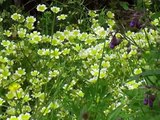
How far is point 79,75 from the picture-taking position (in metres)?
3.32

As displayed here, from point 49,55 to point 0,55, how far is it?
31 centimetres

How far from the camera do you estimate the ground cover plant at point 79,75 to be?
2621mm

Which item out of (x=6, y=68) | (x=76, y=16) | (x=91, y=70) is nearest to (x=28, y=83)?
(x=6, y=68)

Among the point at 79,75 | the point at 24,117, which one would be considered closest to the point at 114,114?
the point at 24,117

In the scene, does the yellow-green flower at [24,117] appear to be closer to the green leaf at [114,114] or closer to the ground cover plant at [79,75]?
the ground cover plant at [79,75]

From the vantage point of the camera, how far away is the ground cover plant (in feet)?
8.60

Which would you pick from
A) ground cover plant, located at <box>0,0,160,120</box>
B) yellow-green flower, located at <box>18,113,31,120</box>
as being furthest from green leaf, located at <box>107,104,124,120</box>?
yellow-green flower, located at <box>18,113,31,120</box>

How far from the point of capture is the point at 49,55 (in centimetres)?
349

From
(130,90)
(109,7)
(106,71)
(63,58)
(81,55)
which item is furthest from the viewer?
(109,7)

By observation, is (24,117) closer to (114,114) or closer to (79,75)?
(114,114)

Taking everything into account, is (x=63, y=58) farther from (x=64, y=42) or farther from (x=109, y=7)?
(x=109, y=7)

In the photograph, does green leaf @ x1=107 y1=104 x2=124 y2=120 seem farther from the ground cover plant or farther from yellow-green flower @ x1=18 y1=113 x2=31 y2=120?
yellow-green flower @ x1=18 y1=113 x2=31 y2=120

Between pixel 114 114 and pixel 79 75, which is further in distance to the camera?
pixel 79 75

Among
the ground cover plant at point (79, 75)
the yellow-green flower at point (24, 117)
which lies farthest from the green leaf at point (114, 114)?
the yellow-green flower at point (24, 117)
